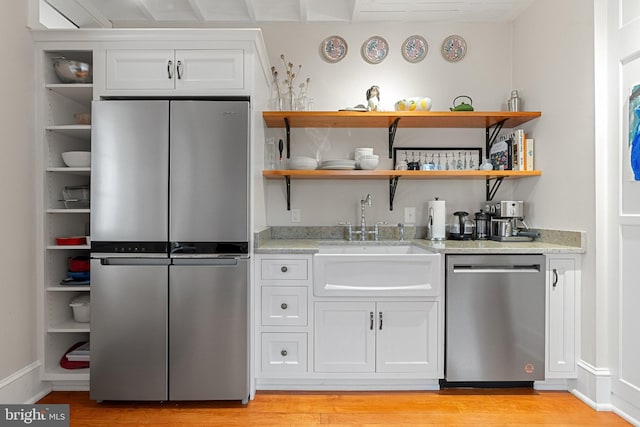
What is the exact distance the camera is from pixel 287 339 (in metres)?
2.39

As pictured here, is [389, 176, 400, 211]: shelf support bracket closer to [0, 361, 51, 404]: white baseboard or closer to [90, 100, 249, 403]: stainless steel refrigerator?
[90, 100, 249, 403]: stainless steel refrigerator

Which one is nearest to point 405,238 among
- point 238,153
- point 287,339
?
point 287,339

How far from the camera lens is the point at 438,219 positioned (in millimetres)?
2920

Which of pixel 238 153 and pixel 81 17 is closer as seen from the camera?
pixel 238 153

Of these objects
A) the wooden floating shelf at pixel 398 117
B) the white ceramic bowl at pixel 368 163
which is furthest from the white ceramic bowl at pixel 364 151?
the wooden floating shelf at pixel 398 117

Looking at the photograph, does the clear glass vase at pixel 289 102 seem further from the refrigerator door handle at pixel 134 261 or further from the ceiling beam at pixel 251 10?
the refrigerator door handle at pixel 134 261

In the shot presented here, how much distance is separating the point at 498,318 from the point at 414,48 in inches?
81.0

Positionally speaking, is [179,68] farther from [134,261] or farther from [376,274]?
Answer: [376,274]

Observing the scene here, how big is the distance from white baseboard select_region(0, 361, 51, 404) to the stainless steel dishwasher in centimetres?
238

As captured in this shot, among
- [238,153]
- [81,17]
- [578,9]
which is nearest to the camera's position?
[238,153]

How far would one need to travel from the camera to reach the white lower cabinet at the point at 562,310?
2.36 metres

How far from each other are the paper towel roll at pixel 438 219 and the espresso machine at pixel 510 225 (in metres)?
0.35

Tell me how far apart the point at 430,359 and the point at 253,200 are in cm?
139

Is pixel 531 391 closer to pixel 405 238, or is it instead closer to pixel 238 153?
pixel 405 238
